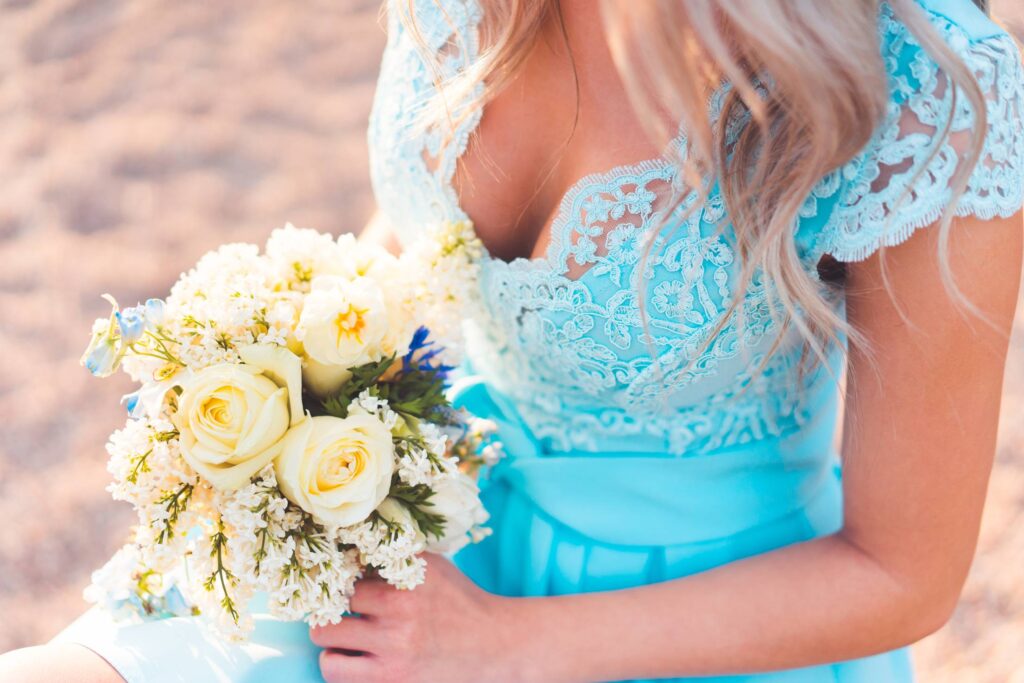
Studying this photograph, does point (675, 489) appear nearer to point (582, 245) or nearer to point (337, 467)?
point (582, 245)

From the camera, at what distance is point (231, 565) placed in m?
1.00

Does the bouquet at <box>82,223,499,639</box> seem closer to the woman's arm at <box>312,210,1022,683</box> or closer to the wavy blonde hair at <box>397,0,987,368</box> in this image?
the woman's arm at <box>312,210,1022,683</box>

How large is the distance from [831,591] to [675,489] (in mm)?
230

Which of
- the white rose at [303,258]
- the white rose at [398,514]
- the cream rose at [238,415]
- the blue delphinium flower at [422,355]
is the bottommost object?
the white rose at [398,514]

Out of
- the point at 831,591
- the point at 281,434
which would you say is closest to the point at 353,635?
the point at 281,434

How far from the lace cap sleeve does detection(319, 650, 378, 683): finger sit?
0.72 m

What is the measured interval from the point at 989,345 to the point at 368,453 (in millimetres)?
641

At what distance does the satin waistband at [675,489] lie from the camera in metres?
1.25

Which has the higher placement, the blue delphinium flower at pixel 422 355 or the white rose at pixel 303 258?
the white rose at pixel 303 258

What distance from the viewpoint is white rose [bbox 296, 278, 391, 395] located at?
992 mm

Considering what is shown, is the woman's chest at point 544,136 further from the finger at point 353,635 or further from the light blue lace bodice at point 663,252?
the finger at point 353,635

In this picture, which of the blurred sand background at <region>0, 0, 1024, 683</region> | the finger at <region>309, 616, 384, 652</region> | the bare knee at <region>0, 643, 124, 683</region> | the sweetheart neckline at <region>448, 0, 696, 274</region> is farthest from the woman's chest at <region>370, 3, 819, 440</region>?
the blurred sand background at <region>0, 0, 1024, 683</region>

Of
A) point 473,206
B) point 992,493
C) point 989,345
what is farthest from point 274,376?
point 992,493

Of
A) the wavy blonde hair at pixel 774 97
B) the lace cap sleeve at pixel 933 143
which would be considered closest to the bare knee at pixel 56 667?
the wavy blonde hair at pixel 774 97
